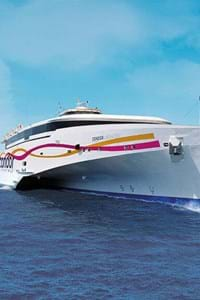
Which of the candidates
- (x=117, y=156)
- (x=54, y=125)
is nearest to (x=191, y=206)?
(x=117, y=156)

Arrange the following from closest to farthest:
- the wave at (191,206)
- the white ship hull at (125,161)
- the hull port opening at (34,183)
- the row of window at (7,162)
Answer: the wave at (191,206) < the white ship hull at (125,161) < the hull port opening at (34,183) < the row of window at (7,162)

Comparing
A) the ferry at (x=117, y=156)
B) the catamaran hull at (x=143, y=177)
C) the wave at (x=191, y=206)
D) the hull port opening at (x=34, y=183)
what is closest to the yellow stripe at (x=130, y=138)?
the ferry at (x=117, y=156)

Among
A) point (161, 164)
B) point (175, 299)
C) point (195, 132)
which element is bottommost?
point (175, 299)

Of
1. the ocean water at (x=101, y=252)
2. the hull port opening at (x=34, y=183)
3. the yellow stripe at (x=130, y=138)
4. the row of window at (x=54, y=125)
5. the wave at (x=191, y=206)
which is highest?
the row of window at (x=54, y=125)

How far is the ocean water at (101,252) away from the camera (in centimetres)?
847

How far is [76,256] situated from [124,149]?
10795 millimetres

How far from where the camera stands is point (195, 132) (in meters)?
19.6

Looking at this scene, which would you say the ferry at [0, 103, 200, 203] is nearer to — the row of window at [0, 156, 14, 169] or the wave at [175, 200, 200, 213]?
the wave at [175, 200, 200, 213]

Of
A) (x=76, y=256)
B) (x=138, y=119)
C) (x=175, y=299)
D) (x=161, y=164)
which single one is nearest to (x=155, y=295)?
(x=175, y=299)

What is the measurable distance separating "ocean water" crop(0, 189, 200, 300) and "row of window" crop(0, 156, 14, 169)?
18.0 m

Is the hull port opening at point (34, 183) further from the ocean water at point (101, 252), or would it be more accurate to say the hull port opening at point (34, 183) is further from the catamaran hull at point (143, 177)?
the ocean water at point (101, 252)

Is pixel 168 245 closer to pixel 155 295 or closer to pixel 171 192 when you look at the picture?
pixel 155 295

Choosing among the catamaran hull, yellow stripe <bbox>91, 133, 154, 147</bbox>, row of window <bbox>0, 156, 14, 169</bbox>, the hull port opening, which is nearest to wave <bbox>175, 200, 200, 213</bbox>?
the catamaran hull

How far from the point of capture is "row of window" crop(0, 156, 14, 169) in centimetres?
3731
